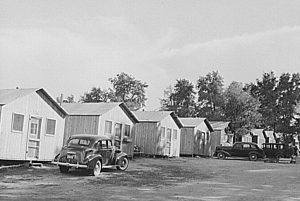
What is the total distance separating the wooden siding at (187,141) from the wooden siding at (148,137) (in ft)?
21.4

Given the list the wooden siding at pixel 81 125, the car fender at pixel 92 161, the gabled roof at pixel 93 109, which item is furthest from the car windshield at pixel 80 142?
the gabled roof at pixel 93 109

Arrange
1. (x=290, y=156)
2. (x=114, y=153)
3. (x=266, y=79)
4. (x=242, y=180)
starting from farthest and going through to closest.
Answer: (x=266, y=79) < (x=290, y=156) < (x=114, y=153) < (x=242, y=180)

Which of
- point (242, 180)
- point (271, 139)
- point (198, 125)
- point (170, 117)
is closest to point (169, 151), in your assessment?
point (170, 117)

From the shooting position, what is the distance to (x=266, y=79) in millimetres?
62625

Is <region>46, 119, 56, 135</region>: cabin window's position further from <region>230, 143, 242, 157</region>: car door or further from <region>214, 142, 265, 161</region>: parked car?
<region>230, 143, 242, 157</region>: car door

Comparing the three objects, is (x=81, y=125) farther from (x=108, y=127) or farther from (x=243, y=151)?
(x=243, y=151)

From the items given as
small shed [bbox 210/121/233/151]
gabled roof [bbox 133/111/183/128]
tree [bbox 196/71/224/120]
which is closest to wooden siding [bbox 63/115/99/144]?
gabled roof [bbox 133/111/183/128]

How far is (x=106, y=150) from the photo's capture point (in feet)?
72.6

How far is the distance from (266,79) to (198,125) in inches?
930

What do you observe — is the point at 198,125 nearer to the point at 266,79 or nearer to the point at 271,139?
the point at 266,79

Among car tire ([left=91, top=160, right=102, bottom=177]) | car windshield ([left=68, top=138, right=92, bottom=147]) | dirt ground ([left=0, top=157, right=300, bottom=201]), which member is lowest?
dirt ground ([left=0, top=157, right=300, bottom=201])

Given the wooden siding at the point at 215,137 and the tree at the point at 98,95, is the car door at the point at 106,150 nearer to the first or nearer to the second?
the wooden siding at the point at 215,137

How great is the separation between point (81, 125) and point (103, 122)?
137 cm

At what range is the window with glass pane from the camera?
2312cm
